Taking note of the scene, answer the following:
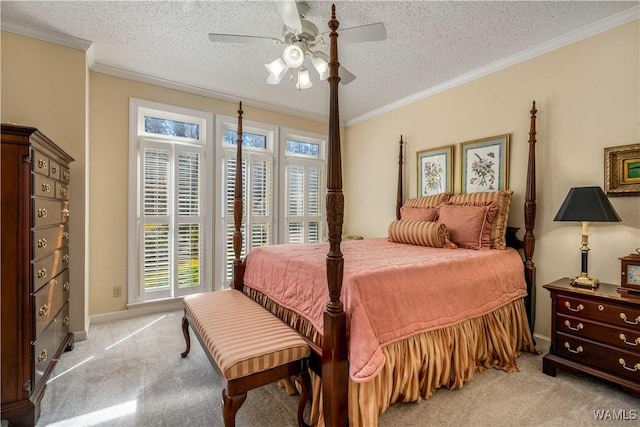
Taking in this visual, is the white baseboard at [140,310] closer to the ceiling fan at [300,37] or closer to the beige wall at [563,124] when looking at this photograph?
the ceiling fan at [300,37]

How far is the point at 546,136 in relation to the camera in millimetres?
2713

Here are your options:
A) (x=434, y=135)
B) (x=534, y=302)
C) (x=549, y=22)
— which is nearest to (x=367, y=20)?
(x=549, y=22)

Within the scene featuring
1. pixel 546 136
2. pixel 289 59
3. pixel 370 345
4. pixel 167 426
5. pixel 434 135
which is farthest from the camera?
pixel 434 135

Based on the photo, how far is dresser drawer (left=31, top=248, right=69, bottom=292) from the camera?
178 centimetres

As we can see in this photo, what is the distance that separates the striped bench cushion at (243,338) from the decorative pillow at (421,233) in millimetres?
1734

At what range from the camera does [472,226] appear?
2.75m

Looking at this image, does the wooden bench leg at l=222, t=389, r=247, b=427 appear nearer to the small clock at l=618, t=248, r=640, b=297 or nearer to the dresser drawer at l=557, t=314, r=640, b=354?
the dresser drawer at l=557, t=314, r=640, b=354

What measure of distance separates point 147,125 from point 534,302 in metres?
4.54

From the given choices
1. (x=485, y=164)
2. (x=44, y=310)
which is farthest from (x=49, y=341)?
(x=485, y=164)

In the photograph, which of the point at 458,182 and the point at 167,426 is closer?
the point at 167,426

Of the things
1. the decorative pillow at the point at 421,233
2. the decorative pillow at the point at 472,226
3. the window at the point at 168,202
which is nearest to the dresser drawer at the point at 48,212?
the window at the point at 168,202

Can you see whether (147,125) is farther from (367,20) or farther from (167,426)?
(167,426)

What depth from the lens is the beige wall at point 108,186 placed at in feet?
10.4

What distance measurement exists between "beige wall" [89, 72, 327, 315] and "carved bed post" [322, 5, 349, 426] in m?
2.88
